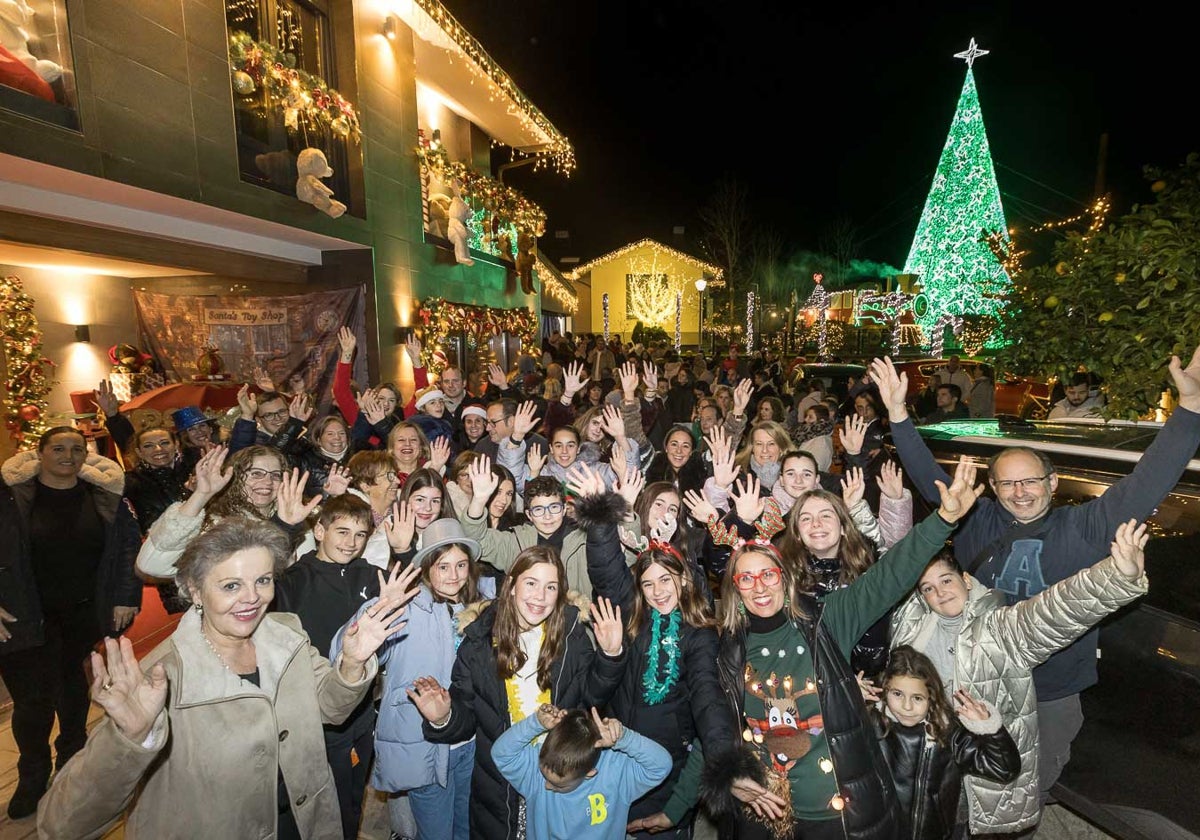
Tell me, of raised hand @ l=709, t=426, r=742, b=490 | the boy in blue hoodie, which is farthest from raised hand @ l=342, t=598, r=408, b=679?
raised hand @ l=709, t=426, r=742, b=490

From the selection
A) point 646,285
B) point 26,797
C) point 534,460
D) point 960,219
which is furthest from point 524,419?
point 646,285

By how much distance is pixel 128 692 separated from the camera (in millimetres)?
1745

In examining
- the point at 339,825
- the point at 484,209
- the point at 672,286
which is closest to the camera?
the point at 339,825

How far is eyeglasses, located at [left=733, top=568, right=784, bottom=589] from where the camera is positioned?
2469mm

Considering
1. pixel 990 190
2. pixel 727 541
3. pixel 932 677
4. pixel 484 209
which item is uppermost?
pixel 990 190

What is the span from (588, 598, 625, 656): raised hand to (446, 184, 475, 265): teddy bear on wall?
459 inches

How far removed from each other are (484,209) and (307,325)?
21.1 ft

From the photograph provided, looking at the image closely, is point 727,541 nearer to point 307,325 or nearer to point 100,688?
point 100,688

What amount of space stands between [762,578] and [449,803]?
1970 millimetres

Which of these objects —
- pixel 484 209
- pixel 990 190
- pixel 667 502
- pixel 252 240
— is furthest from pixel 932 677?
pixel 990 190

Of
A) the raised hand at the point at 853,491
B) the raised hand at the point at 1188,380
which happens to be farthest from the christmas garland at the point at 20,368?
the raised hand at the point at 1188,380

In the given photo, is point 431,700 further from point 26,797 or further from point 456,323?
point 456,323

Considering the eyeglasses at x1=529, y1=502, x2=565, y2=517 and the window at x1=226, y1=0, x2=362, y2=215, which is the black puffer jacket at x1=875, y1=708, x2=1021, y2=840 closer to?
the eyeglasses at x1=529, y1=502, x2=565, y2=517

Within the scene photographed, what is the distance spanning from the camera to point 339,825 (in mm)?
2336
